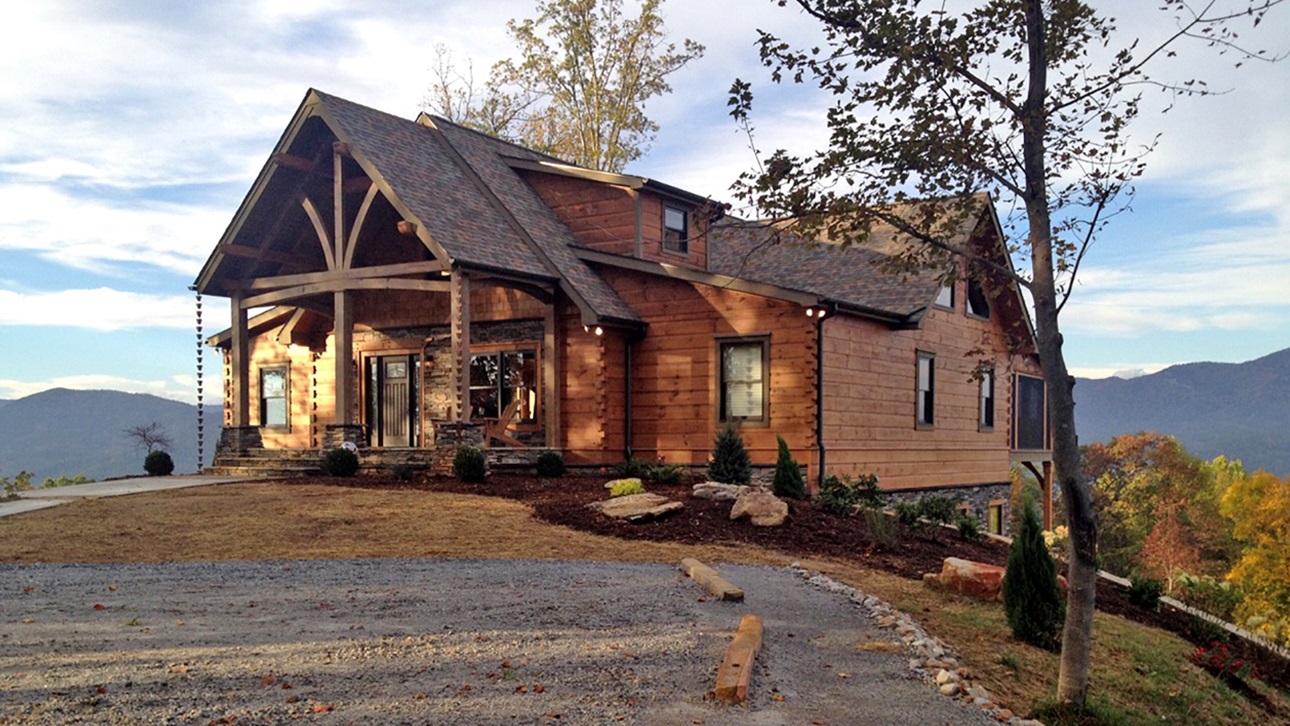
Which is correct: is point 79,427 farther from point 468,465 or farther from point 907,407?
point 907,407

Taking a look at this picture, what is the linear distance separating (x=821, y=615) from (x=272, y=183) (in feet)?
56.1

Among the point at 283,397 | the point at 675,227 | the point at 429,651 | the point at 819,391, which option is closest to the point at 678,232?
the point at 675,227

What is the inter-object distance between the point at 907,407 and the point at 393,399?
1168cm

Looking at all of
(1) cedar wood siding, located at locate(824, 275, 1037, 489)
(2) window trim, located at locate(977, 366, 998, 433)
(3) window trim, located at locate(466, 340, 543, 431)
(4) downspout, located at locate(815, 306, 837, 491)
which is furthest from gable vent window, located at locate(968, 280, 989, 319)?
(3) window trim, located at locate(466, 340, 543, 431)

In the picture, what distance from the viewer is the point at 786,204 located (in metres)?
7.92

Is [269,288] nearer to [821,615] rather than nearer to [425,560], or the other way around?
[425,560]

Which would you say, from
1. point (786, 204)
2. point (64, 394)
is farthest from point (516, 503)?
point (64, 394)

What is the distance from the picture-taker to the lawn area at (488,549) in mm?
8742

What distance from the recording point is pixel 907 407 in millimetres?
21891

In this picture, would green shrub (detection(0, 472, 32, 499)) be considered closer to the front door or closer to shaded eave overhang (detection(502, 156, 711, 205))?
the front door

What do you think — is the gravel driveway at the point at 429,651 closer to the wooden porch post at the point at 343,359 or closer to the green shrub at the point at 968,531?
the green shrub at the point at 968,531

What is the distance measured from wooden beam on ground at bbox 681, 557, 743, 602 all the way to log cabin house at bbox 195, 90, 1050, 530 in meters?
8.48

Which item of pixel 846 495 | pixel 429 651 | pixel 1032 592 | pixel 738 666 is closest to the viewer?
pixel 738 666

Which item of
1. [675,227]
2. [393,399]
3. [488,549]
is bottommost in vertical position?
[488,549]
